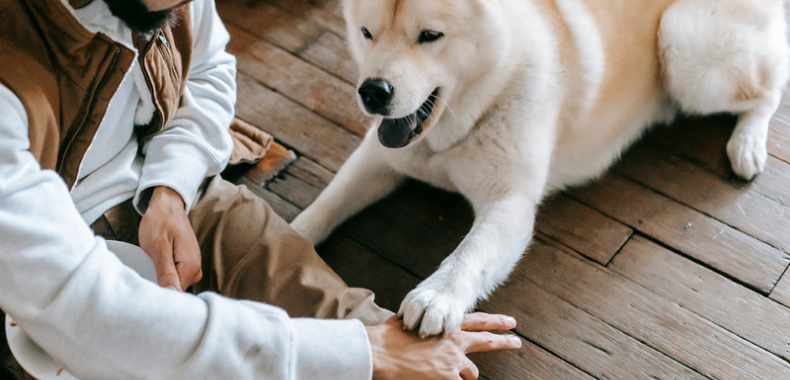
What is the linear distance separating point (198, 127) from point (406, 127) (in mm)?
451

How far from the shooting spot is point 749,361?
1.36 metres

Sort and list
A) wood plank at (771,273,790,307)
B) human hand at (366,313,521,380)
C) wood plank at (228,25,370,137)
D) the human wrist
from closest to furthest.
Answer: human hand at (366,313,521,380), the human wrist, wood plank at (771,273,790,307), wood plank at (228,25,370,137)

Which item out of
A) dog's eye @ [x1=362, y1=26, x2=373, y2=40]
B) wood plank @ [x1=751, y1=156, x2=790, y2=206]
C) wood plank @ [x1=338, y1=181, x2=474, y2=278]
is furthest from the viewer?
wood plank @ [x1=751, y1=156, x2=790, y2=206]

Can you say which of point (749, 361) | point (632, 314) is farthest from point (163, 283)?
point (749, 361)

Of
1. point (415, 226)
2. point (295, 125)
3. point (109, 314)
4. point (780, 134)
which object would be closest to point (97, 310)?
point (109, 314)

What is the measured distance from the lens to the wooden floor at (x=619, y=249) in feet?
4.53

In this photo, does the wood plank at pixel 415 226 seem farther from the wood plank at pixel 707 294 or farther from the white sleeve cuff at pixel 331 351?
the white sleeve cuff at pixel 331 351

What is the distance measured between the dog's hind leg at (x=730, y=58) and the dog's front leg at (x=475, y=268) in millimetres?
606

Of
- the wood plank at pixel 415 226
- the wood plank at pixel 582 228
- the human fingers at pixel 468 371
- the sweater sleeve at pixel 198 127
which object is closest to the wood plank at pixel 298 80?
the wood plank at pixel 415 226

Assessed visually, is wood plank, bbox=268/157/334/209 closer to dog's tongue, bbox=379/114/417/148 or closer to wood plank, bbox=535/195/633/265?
dog's tongue, bbox=379/114/417/148

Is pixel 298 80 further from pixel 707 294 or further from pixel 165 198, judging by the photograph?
pixel 707 294

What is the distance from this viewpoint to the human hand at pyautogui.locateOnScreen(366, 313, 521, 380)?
1051 mm

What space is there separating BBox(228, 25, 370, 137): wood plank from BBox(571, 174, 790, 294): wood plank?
737 mm

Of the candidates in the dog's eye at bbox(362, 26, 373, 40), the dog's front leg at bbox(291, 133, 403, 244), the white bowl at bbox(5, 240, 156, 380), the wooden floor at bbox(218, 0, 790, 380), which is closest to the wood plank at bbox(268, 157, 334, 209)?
the wooden floor at bbox(218, 0, 790, 380)
